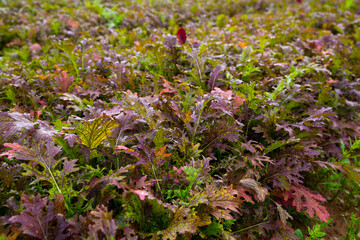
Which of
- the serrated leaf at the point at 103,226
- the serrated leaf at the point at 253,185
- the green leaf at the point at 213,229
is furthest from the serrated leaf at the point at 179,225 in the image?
the serrated leaf at the point at 253,185

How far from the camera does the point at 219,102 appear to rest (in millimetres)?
2195

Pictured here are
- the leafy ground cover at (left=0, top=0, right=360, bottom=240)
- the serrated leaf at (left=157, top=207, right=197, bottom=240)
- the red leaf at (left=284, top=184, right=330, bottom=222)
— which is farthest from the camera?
the red leaf at (left=284, top=184, right=330, bottom=222)

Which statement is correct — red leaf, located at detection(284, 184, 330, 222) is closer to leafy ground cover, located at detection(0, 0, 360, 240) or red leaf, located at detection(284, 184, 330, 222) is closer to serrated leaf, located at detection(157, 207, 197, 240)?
leafy ground cover, located at detection(0, 0, 360, 240)

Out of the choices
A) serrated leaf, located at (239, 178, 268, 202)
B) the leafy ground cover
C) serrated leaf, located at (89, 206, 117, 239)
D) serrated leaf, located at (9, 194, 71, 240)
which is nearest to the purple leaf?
the leafy ground cover

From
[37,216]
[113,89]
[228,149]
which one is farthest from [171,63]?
[37,216]

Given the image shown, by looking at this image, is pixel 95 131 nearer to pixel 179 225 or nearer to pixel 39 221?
pixel 39 221

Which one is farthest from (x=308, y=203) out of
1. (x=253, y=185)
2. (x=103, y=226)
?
(x=103, y=226)

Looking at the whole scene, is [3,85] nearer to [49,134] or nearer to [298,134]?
[49,134]

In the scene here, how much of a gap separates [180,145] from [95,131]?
0.64 m

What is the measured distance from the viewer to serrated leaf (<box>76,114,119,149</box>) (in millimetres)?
1699

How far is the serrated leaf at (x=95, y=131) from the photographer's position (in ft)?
5.57

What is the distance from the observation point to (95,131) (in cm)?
175

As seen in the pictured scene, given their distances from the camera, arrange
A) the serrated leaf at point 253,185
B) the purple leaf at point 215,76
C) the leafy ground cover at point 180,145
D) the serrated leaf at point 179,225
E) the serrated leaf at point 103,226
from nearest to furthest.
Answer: the serrated leaf at point 103,226 < the serrated leaf at point 179,225 < the leafy ground cover at point 180,145 < the serrated leaf at point 253,185 < the purple leaf at point 215,76

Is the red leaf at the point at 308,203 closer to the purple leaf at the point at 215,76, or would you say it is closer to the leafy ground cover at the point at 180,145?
the leafy ground cover at the point at 180,145
